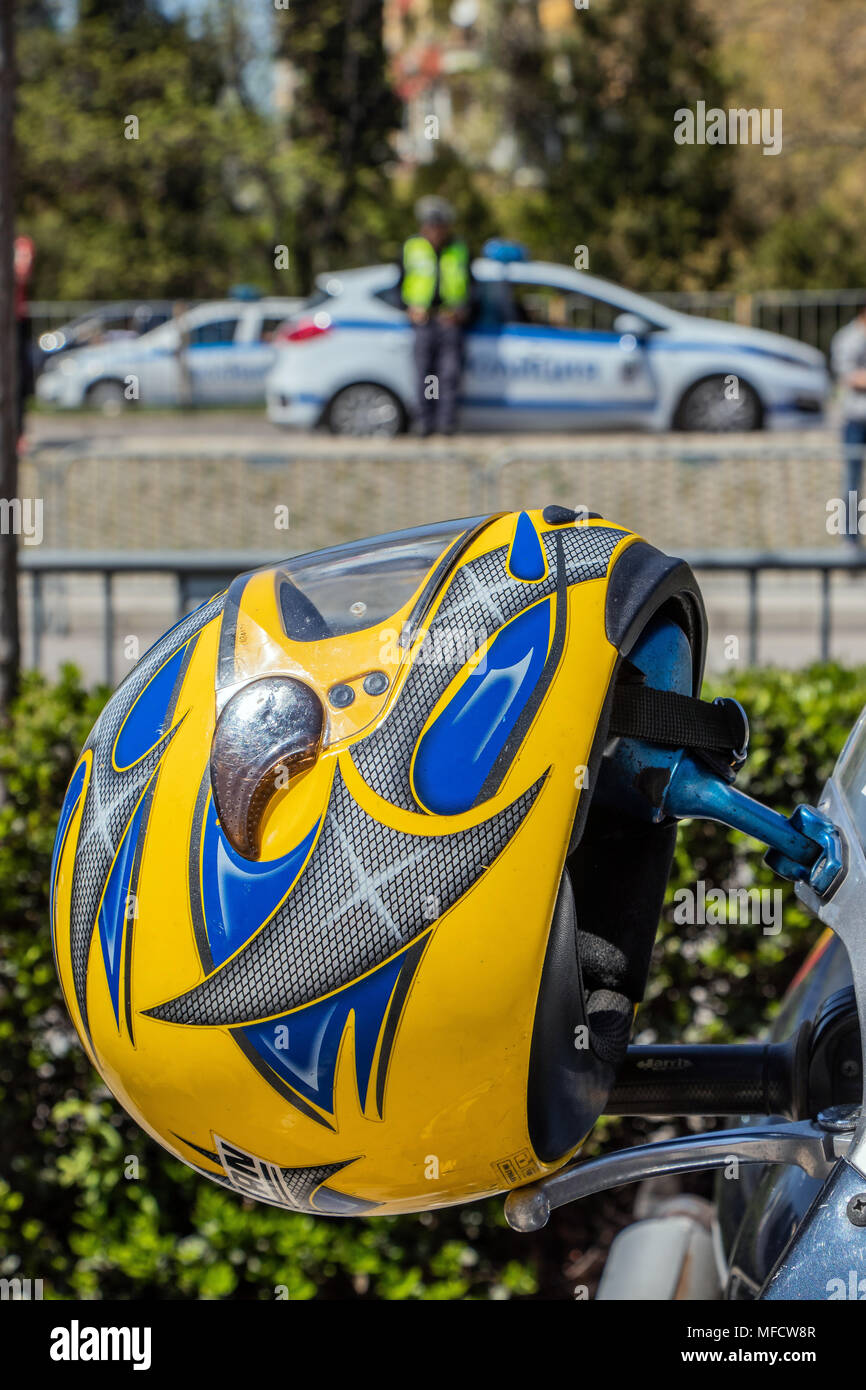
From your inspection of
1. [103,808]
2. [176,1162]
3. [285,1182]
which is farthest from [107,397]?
[285,1182]

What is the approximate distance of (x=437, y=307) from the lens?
13555mm

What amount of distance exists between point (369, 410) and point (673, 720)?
516 inches

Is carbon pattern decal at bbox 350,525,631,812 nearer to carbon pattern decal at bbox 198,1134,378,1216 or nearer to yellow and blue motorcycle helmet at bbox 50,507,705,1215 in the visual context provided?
yellow and blue motorcycle helmet at bbox 50,507,705,1215

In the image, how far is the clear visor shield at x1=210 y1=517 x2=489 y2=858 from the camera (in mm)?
1549

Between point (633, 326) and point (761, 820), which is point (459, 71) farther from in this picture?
point (761, 820)

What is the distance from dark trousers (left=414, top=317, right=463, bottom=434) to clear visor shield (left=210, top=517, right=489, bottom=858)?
39.4 feet

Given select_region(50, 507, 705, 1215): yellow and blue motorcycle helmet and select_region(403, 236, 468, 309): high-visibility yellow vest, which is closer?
select_region(50, 507, 705, 1215): yellow and blue motorcycle helmet

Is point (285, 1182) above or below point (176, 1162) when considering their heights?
above

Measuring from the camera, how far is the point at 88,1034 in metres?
1.68

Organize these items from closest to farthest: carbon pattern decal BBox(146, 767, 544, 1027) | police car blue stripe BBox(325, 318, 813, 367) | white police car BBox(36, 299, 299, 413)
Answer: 1. carbon pattern decal BBox(146, 767, 544, 1027)
2. police car blue stripe BBox(325, 318, 813, 367)
3. white police car BBox(36, 299, 299, 413)

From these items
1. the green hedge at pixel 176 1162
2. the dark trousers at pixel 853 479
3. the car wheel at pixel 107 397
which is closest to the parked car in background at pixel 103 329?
the car wheel at pixel 107 397

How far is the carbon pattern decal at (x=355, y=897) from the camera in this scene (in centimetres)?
153

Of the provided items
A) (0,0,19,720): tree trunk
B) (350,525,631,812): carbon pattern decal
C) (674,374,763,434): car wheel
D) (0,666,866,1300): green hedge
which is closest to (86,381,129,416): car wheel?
(674,374,763,434): car wheel

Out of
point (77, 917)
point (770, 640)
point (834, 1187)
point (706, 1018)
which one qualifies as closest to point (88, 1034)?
point (77, 917)
